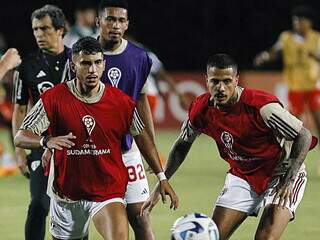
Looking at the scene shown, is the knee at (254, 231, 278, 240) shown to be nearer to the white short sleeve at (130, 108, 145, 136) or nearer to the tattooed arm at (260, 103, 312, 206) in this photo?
the tattooed arm at (260, 103, 312, 206)

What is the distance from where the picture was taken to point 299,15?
46.0 ft

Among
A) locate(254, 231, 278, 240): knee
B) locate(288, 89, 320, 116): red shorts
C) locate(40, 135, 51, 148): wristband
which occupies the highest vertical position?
locate(40, 135, 51, 148): wristband

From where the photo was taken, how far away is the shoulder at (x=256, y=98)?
668 cm

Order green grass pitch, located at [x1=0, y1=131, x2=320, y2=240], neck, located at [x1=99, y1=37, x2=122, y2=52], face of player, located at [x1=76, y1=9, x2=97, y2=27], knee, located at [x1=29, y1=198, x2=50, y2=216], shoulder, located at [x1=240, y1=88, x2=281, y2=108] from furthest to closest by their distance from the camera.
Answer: face of player, located at [x1=76, y1=9, x2=97, y2=27] → green grass pitch, located at [x1=0, y1=131, x2=320, y2=240] → knee, located at [x1=29, y1=198, x2=50, y2=216] → neck, located at [x1=99, y1=37, x2=122, y2=52] → shoulder, located at [x1=240, y1=88, x2=281, y2=108]

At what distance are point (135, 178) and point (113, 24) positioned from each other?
1.11 meters

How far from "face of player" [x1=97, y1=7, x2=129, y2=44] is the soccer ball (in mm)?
1539

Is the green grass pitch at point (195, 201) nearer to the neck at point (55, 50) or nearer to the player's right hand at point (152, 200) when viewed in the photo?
the player's right hand at point (152, 200)

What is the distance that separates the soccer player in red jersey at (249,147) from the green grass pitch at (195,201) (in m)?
1.53

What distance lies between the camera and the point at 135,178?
697 cm

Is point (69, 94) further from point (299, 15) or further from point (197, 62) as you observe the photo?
point (197, 62)

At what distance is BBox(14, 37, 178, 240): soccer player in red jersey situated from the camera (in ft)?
20.4

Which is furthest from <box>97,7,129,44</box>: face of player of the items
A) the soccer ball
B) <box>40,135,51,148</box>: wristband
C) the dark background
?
the dark background

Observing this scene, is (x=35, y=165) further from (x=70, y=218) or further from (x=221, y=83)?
(x=221, y=83)

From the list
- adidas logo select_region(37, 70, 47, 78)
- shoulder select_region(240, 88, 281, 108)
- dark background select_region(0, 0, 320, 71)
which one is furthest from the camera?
dark background select_region(0, 0, 320, 71)
